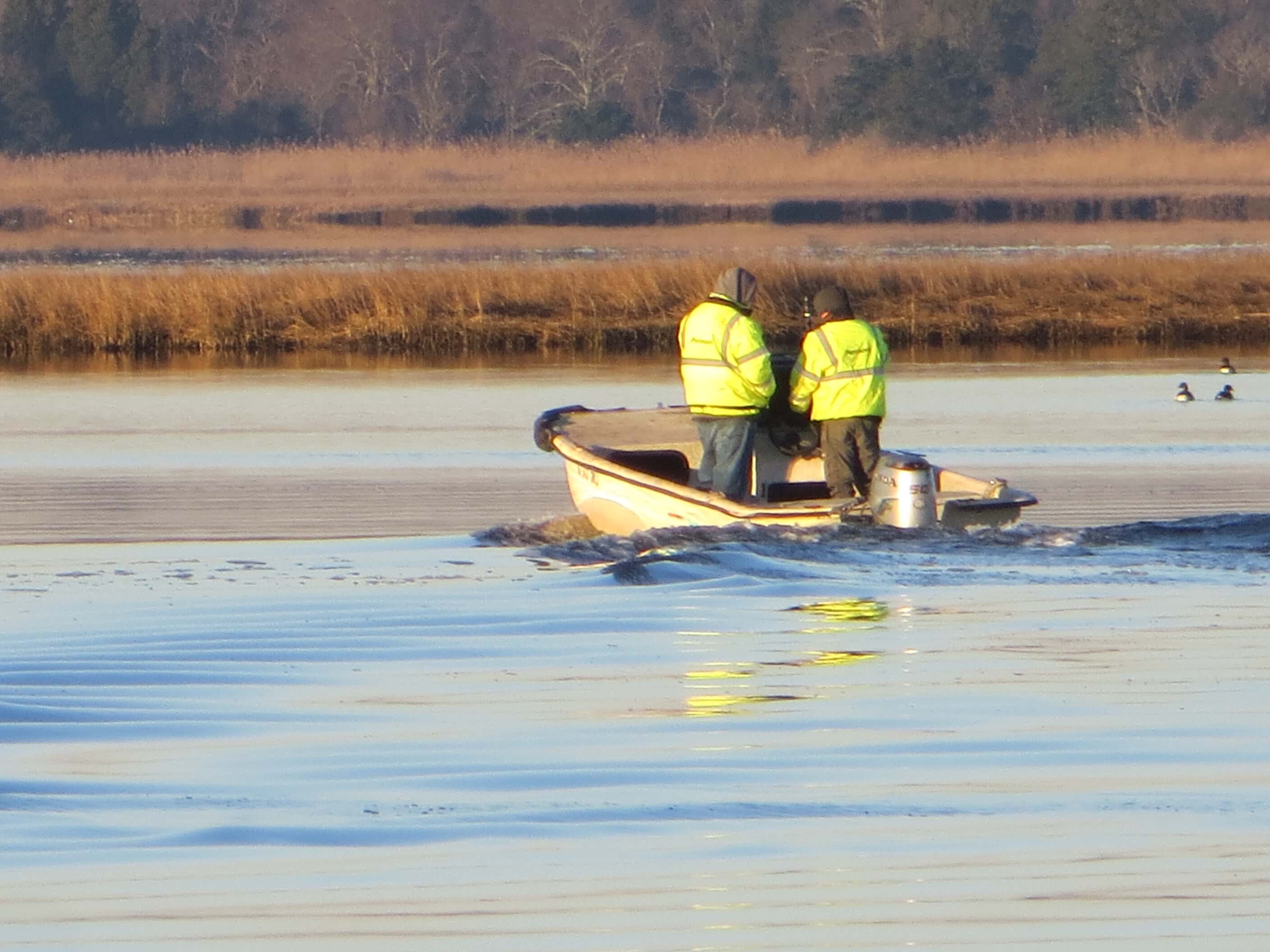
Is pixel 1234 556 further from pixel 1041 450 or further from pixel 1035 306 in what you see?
pixel 1035 306

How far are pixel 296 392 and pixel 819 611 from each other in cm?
1339

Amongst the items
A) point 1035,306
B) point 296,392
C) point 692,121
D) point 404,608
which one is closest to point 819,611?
point 404,608

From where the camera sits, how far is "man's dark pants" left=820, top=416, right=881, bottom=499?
13109 mm

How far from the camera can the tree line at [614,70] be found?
5822 cm

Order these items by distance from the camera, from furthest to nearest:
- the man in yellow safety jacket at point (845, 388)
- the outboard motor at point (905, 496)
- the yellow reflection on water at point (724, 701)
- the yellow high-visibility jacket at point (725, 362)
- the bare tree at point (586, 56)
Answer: the bare tree at point (586, 56) → the yellow high-visibility jacket at point (725, 362) → the man in yellow safety jacket at point (845, 388) → the outboard motor at point (905, 496) → the yellow reflection on water at point (724, 701)

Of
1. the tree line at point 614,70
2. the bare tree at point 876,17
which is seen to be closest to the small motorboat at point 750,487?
the tree line at point 614,70

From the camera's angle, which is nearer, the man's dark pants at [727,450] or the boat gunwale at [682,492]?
the boat gunwale at [682,492]

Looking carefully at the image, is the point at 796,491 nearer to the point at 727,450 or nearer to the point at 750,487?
the point at 750,487

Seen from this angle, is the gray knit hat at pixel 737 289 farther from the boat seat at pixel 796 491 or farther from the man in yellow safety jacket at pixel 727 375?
the boat seat at pixel 796 491

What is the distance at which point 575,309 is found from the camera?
29.5m

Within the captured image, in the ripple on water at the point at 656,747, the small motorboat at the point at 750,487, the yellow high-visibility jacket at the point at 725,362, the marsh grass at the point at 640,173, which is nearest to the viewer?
the ripple on water at the point at 656,747

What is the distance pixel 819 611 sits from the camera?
1095 centimetres

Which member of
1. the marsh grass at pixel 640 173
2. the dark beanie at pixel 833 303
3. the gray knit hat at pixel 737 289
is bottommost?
the dark beanie at pixel 833 303

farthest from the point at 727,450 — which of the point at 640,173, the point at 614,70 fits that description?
the point at 614,70
